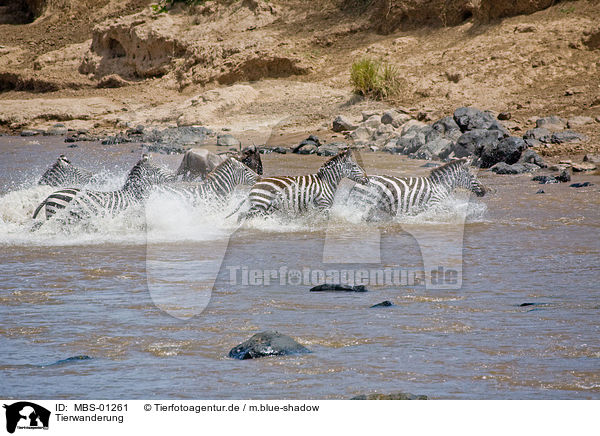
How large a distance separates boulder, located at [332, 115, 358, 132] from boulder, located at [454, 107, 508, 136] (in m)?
2.79

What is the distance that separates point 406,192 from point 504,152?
4554mm

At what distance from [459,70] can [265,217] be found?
11704 mm

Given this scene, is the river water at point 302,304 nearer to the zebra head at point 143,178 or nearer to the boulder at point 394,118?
the zebra head at point 143,178

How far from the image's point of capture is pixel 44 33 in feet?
112

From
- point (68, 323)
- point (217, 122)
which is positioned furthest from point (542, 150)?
point (68, 323)

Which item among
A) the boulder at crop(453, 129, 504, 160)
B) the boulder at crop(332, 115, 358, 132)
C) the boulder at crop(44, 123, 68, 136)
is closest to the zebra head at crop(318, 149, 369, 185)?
the boulder at crop(453, 129, 504, 160)

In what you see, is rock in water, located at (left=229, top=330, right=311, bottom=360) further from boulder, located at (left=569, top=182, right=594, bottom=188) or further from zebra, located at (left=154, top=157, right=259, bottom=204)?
boulder, located at (left=569, top=182, right=594, bottom=188)

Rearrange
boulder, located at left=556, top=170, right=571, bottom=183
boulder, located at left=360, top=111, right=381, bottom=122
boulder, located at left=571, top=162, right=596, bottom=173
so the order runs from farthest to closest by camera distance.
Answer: boulder, located at left=360, top=111, right=381, bottom=122
boulder, located at left=571, top=162, right=596, bottom=173
boulder, located at left=556, top=170, right=571, bottom=183

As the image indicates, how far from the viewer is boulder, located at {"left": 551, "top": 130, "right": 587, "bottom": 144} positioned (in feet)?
48.5

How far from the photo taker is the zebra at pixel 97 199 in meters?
9.22

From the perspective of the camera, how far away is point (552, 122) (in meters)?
15.8

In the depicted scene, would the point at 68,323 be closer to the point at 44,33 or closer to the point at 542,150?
the point at 542,150
